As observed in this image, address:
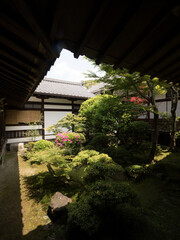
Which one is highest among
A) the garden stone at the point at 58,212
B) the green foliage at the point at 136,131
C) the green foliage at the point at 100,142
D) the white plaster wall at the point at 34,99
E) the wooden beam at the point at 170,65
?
the white plaster wall at the point at 34,99

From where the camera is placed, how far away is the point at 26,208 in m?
3.91

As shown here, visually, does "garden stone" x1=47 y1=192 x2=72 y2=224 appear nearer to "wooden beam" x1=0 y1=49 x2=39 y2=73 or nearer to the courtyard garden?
the courtyard garden

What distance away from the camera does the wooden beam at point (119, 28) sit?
4.04 feet

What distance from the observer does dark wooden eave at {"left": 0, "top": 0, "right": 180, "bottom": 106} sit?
3.91 feet

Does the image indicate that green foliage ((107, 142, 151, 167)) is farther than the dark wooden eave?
Yes

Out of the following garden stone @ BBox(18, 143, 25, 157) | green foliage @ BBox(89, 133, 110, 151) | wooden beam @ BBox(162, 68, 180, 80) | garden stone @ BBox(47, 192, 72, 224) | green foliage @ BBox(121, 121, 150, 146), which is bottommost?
garden stone @ BBox(47, 192, 72, 224)

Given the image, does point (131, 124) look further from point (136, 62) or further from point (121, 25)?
point (121, 25)

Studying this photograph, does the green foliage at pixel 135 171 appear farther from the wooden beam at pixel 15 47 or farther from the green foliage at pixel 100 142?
the wooden beam at pixel 15 47

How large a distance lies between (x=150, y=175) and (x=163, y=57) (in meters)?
5.12

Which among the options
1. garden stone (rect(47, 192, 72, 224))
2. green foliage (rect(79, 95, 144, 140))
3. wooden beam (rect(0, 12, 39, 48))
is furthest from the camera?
green foliage (rect(79, 95, 144, 140))

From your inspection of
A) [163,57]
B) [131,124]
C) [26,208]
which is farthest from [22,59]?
[131,124]

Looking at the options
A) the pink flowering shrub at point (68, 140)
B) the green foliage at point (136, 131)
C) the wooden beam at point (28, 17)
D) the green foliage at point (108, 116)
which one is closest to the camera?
the wooden beam at point (28, 17)

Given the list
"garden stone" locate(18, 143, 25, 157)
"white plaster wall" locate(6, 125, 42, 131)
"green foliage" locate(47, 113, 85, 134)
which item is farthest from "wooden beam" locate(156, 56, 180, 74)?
"white plaster wall" locate(6, 125, 42, 131)

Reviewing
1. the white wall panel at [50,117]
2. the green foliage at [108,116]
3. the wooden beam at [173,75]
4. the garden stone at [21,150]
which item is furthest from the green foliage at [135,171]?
the white wall panel at [50,117]
